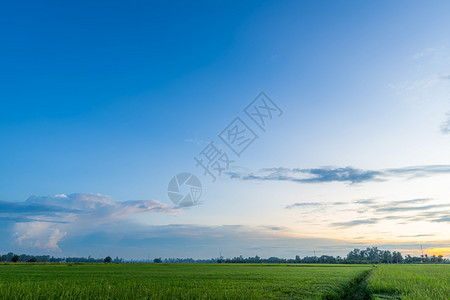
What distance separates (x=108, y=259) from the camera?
7062 inches

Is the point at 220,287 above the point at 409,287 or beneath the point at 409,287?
above

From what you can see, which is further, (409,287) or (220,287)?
(409,287)

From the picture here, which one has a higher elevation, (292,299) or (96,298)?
(96,298)

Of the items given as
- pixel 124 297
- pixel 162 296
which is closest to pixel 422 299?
pixel 162 296

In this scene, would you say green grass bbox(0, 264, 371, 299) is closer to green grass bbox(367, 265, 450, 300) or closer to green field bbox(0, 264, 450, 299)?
green field bbox(0, 264, 450, 299)

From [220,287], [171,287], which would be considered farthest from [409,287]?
[171,287]

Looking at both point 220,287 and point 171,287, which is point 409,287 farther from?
point 171,287

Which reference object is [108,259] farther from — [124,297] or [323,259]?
[124,297]

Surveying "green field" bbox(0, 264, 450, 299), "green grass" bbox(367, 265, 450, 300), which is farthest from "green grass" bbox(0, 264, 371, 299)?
"green grass" bbox(367, 265, 450, 300)

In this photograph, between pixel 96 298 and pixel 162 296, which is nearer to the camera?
pixel 96 298

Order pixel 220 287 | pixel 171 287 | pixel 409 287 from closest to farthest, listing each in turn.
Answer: pixel 171 287, pixel 220 287, pixel 409 287

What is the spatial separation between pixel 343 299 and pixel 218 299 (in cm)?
1476

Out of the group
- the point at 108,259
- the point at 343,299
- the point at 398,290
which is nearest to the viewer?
the point at 398,290

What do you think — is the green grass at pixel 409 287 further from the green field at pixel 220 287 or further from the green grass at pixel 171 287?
the green grass at pixel 171 287
